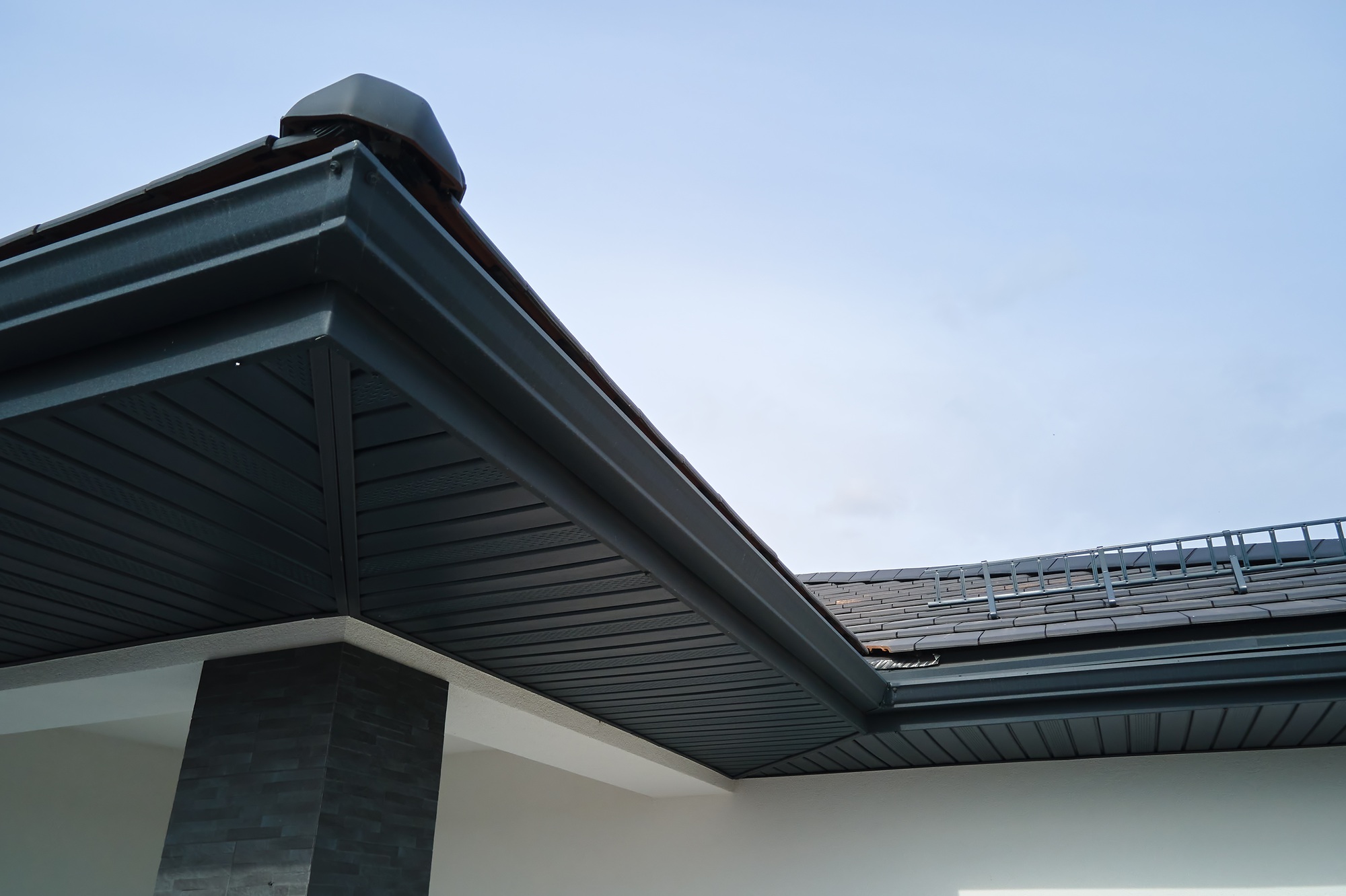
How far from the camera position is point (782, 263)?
7.99 metres

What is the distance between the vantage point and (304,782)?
337cm

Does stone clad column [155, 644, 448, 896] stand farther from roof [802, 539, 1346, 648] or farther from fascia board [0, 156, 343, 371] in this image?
roof [802, 539, 1346, 648]

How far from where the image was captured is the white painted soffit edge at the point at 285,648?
3631mm

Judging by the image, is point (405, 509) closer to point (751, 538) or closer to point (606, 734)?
point (751, 538)

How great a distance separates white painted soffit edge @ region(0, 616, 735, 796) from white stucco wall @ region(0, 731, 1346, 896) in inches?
50.5

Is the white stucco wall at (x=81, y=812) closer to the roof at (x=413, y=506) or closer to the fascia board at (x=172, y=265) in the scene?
the roof at (x=413, y=506)

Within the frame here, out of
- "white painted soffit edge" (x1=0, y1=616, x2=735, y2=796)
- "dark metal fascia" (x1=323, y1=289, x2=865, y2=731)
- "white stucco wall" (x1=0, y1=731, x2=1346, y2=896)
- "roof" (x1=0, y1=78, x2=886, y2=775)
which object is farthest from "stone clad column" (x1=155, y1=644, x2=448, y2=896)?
"white stucco wall" (x1=0, y1=731, x2=1346, y2=896)

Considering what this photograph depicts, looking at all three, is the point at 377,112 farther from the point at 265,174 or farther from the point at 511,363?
the point at 511,363

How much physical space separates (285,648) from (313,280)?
2.38 meters

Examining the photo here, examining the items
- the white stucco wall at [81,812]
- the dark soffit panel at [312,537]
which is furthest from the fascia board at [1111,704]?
the white stucco wall at [81,812]

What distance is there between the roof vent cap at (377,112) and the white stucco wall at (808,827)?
533 centimetres

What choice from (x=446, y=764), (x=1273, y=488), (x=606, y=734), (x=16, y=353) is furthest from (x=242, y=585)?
(x=1273, y=488)

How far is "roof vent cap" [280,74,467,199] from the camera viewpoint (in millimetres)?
1721

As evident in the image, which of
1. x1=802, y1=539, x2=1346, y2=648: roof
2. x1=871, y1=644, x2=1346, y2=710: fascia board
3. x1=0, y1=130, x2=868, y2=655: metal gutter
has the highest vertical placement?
x1=802, y1=539, x2=1346, y2=648: roof
